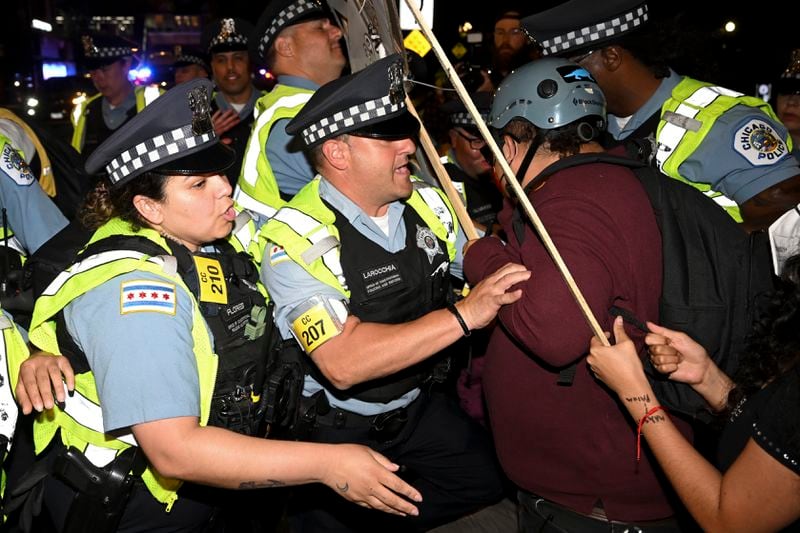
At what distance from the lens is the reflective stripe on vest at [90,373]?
8.10ft

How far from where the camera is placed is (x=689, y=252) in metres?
2.34

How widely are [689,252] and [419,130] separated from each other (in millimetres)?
1341

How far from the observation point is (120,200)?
2691mm

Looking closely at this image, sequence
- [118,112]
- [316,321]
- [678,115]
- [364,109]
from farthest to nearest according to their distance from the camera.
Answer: [118,112] → [678,115] → [364,109] → [316,321]

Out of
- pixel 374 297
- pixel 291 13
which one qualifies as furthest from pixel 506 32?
pixel 374 297


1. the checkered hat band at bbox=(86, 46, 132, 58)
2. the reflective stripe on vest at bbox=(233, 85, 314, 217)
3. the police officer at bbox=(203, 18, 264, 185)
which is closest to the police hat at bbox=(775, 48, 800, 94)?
the reflective stripe on vest at bbox=(233, 85, 314, 217)

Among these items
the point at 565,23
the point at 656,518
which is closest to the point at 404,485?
the point at 656,518

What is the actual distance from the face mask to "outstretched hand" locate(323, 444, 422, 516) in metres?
1.25

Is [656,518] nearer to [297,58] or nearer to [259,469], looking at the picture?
[259,469]

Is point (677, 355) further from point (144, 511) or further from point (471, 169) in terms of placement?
point (471, 169)

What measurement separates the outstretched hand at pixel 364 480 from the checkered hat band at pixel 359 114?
1368mm

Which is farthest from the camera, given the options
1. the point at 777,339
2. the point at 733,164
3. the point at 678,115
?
the point at 678,115

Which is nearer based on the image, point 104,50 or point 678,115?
point 678,115

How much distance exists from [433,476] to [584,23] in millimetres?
2346
